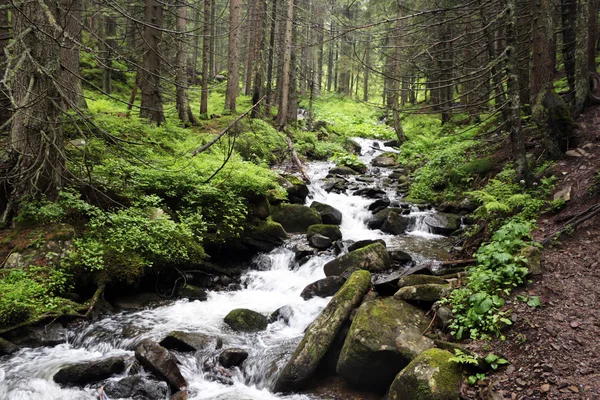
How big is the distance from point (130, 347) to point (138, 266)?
5.64 ft

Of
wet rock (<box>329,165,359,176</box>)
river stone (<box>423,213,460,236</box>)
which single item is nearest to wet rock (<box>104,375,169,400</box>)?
river stone (<box>423,213,460,236</box>)

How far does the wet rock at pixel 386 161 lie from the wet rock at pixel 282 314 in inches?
574

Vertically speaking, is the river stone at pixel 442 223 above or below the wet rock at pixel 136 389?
above

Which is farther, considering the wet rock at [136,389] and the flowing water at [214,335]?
the flowing water at [214,335]

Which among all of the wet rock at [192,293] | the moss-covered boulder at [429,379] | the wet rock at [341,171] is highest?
the wet rock at [341,171]

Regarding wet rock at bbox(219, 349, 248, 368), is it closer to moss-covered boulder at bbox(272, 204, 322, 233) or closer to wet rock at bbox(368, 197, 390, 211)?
moss-covered boulder at bbox(272, 204, 322, 233)

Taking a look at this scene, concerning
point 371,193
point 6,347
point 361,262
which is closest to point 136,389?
point 6,347

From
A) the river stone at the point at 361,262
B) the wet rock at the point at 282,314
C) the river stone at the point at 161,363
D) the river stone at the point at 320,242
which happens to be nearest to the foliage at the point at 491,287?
the river stone at the point at 361,262

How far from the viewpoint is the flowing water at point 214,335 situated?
18.7ft

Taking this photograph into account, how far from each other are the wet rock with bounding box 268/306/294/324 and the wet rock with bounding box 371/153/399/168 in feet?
47.8

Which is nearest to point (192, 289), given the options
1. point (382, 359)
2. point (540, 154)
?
point (382, 359)

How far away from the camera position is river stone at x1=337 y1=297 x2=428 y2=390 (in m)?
5.53

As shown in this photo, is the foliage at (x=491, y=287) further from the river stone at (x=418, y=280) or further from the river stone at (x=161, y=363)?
the river stone at (x=161, y=363)

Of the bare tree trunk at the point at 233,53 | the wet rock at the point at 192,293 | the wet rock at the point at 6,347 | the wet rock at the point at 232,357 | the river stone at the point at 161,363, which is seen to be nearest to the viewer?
the river stone at the point at 161,363
